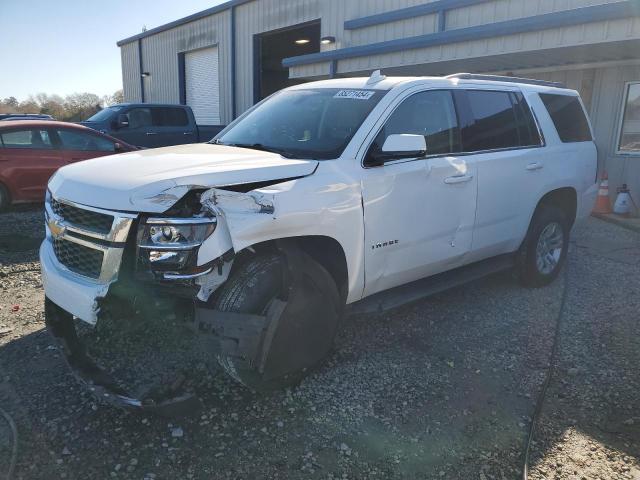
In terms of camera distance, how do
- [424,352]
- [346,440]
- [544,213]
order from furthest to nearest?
1. [544,213]
2. [424,352]
3. [346,440]

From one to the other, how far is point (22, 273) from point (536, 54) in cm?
832

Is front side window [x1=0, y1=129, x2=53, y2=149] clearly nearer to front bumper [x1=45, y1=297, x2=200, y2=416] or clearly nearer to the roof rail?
front bumper [x1=45, y1=297, x2=200, y2=416]

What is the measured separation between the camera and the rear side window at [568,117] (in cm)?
535

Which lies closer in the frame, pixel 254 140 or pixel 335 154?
pixel 335 154

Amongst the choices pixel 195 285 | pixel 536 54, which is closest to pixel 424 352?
pixel 195 285

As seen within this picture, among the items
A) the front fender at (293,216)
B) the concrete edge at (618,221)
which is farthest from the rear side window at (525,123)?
the concrete edge at (618,221)

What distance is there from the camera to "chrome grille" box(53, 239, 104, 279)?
9.56ft

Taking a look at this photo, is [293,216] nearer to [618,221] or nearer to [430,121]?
[430,121]

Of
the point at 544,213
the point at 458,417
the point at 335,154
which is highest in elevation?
the point at 335,154

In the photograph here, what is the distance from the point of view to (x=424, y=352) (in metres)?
3.97

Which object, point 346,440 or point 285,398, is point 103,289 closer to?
point 285,398

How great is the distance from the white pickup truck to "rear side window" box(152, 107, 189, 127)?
9.67 meters

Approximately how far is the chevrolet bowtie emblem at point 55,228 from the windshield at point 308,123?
140cm

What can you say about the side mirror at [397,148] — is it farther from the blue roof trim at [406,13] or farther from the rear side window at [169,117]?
the rear side window at [169,117]
